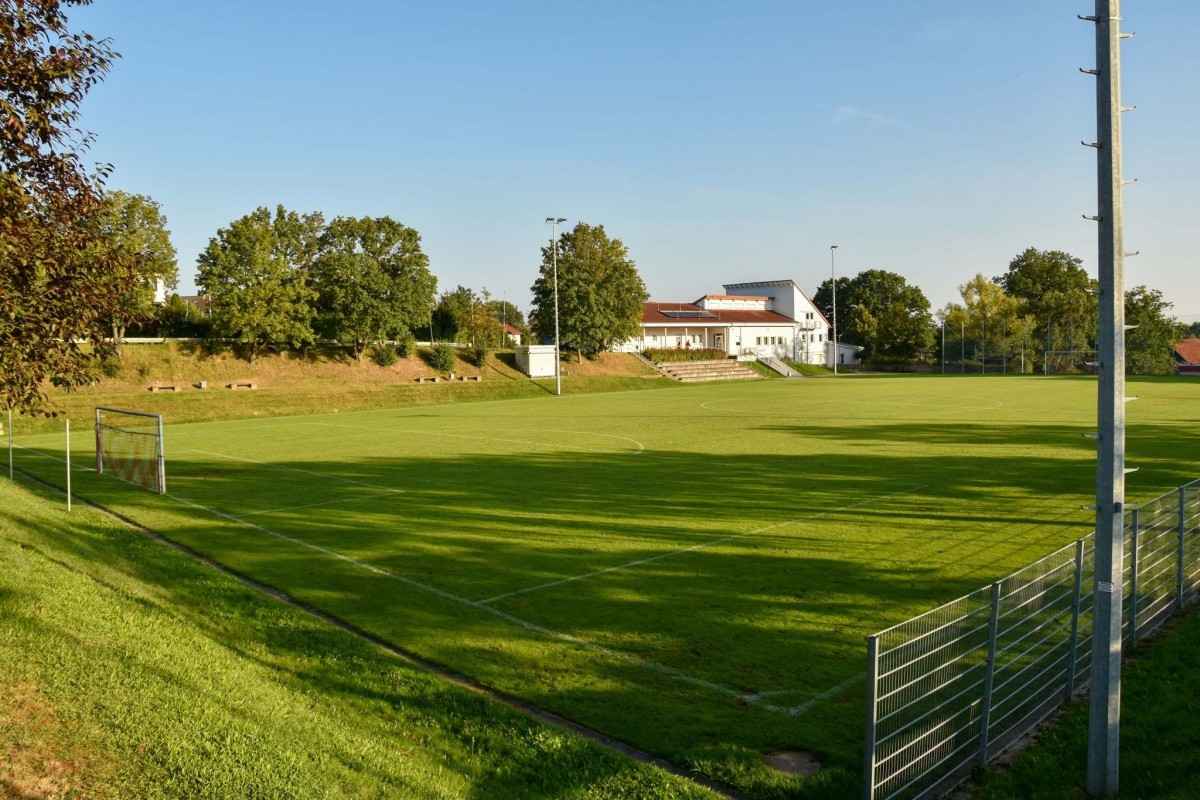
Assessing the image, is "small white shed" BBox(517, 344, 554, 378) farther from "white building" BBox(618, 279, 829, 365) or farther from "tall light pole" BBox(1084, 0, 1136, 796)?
"tall light pole" BBox(1084, 0, 1136, 796)

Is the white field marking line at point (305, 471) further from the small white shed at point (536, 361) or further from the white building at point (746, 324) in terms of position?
the white building at point (746, 324)

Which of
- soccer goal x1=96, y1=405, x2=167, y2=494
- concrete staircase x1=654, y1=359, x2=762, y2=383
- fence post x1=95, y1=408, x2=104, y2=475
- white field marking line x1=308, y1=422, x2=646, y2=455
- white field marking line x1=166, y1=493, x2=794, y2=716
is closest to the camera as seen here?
white field marking line x1=166, y1=493, x2=794, y2=716

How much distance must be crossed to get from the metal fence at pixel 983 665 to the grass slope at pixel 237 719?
1597 millimetres

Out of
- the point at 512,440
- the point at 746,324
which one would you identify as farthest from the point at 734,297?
the point at 512,440

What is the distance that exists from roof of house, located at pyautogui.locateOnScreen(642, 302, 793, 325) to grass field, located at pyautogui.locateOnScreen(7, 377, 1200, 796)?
70.9 m

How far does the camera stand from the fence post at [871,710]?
551cm

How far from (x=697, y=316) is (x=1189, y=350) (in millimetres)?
58321

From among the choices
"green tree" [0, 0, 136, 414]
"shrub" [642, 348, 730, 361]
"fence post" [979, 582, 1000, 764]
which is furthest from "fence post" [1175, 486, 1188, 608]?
"shrub" [642, 348, 730, 361]

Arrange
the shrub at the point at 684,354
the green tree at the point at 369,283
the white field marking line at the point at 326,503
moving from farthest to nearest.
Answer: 1. the shrub at the point at 684,354
2. the green tree at the point at 369,283
3. the white field marking line at the point at 326,503

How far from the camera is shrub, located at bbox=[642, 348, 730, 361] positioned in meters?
89.2

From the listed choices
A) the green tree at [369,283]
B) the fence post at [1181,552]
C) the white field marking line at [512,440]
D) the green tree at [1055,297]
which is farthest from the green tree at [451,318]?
the fence post at [1181,552]

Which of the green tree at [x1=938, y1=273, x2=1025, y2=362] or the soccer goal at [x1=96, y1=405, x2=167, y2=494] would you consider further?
the green tree at [x1=938, y1=273, x2=1025, y2=362]

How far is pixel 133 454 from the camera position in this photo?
23.3m

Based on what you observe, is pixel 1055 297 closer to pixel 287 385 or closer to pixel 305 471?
pixel 287 385
